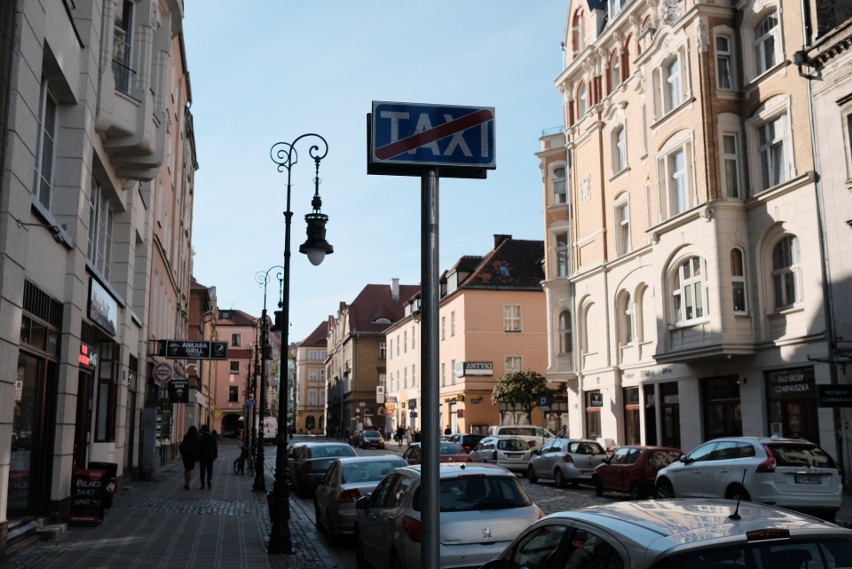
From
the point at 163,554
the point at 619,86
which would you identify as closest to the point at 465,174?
the point at 163,554

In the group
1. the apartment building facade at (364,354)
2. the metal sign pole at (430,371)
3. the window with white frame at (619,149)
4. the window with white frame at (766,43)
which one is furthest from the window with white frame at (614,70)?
the apartment building facade at (364,354)

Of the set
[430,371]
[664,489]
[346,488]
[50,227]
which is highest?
[50,227]

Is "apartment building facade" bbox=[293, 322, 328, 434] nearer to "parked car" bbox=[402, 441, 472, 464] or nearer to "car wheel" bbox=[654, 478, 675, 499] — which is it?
"parked car" bbox=[402, 441, 472, 464]

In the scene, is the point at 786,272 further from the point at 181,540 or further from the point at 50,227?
the point at 50,227

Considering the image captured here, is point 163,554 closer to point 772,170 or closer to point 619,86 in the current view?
point 772,170

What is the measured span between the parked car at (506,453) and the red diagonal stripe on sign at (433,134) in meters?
28.5

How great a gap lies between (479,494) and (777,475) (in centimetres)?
856

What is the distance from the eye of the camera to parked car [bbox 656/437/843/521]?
15.6m

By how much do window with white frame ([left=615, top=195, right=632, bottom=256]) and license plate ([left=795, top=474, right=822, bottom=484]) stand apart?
20423mm

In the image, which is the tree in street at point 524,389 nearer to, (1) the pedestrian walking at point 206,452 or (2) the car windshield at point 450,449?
(2) the car windshield at point 450,449

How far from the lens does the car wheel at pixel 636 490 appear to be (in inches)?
834

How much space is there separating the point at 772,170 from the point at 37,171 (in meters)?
21.2

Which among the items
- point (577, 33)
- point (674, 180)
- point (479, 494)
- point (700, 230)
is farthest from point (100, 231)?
point (577, 33)

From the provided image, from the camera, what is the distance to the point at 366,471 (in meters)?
15.3
